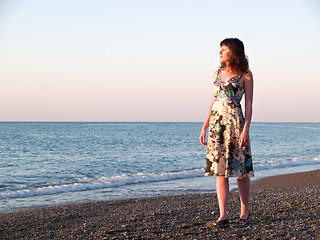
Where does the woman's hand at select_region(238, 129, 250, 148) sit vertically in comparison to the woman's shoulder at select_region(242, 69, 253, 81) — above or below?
below

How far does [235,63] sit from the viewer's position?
4070 mm

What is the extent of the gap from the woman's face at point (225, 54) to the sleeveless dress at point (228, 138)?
24cm

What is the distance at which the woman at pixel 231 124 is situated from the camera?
4016 mm

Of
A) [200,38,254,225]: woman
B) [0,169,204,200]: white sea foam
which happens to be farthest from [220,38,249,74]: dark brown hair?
[0,169,204,200]: white sea foam

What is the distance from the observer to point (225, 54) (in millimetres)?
4129

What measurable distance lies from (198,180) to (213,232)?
8.50 m

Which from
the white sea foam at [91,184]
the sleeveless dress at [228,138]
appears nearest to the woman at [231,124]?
the sleeveless dress at [228,138]

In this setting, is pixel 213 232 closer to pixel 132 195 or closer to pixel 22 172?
pixel 132 195

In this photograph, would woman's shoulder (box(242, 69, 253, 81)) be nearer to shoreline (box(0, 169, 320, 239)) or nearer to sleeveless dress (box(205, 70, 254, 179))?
sleeveless dress (box(205, 70, 254, 179))

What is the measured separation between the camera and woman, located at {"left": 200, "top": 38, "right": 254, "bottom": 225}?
402cm

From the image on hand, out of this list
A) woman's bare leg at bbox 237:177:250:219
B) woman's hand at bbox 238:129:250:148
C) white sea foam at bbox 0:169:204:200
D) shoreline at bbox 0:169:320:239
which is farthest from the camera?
white sea foam at bbox 0:169:204:200

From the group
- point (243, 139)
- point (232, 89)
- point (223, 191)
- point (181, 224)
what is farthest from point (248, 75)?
point (181, 224)

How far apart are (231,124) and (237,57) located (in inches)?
31.1

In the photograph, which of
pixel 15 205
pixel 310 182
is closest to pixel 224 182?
pixel 15 205
